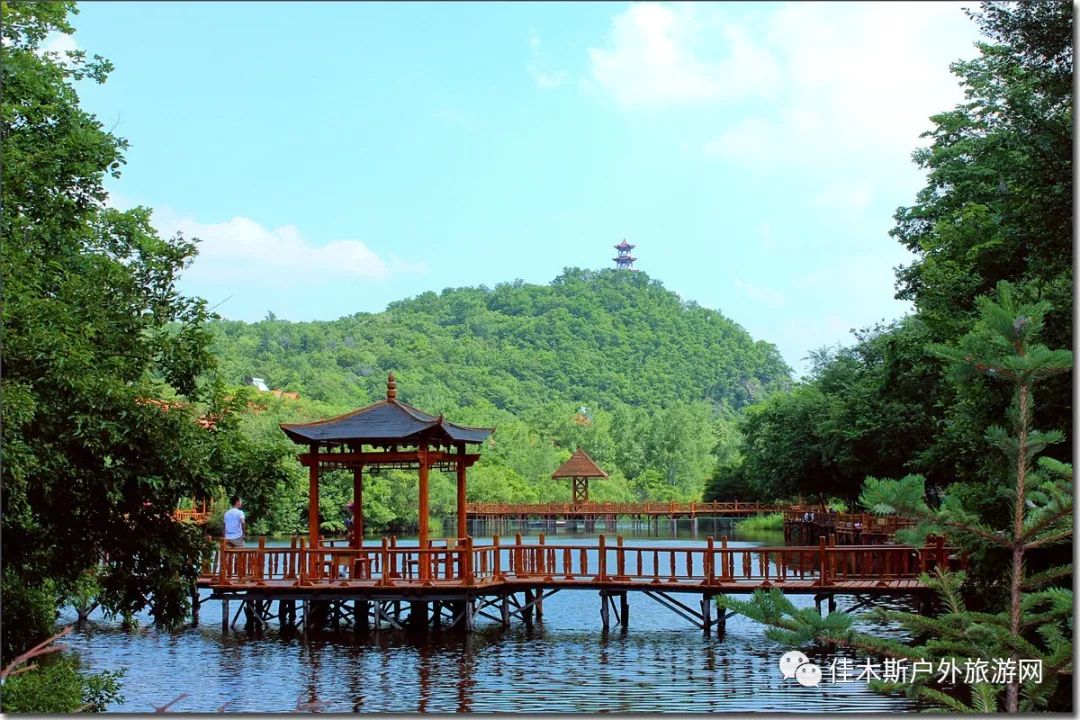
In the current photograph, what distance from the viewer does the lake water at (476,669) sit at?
11578 millimetres

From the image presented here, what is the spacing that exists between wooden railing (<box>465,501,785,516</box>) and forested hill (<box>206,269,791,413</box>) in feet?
17.0

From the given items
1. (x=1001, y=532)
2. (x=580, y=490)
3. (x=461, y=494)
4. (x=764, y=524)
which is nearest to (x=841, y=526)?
(x=461, y=494)

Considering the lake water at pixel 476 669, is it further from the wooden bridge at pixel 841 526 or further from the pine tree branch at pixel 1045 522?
the pine tree branch at pixel 1045 522

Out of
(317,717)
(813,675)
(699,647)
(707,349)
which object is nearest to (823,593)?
(699,647)

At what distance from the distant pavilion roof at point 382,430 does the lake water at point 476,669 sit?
8.27 feet

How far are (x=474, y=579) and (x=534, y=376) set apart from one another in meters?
48.4

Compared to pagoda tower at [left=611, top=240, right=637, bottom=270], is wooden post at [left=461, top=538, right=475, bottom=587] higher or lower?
lower

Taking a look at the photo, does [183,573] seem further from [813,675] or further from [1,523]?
[813,675]

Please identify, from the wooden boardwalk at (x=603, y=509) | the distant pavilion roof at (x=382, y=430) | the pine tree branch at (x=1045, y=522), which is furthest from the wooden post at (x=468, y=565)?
the wooden boardwalk at (x=603, y=509)

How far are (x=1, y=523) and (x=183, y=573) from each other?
9.21 ft

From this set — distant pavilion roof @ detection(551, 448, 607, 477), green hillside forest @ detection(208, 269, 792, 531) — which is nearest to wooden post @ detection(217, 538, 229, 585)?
green hillside forest @ detection(208, 269, 792, 531)

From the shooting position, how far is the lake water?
11.6 meters

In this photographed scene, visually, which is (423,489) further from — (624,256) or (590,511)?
(624,256)

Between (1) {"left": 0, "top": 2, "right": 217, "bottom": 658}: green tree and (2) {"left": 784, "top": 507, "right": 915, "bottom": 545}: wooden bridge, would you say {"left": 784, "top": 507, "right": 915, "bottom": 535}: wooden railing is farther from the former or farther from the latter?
(1) {"left": 0, "top": 2, "right": 217, "bottom": 658}: green tree
